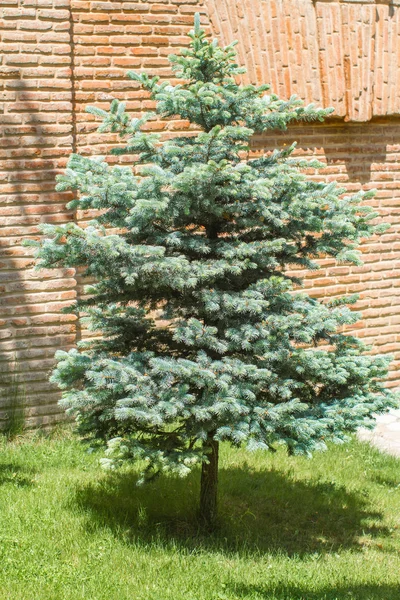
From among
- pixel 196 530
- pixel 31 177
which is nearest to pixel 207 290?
pixel 196 530

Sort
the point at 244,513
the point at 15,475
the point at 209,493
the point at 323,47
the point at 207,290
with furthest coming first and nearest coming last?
the point at 323,47 → the point at 15,475 → the point at 244,513 → the point at 209,493 → the point at 207,290

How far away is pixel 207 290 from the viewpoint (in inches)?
162

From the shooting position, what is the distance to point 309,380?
14.3ft

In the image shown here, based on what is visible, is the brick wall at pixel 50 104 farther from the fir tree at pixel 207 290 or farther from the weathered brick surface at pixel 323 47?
the fir tree at pixel 207 290

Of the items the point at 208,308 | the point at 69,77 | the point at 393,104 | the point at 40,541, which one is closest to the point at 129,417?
the point at 208,308

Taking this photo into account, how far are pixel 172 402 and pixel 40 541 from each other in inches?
46.8

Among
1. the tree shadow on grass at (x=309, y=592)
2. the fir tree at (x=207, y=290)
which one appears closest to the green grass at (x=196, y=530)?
the tree shadow on grass at (x=309, y=592)

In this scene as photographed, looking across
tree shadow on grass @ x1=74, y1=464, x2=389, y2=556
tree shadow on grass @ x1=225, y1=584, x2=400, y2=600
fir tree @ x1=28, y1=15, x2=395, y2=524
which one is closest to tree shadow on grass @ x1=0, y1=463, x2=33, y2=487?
tree shadow on grass @ x1=74, y1=464, x2=389, y2=556

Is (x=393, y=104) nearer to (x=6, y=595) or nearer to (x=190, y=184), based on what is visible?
(x=190, y=184)

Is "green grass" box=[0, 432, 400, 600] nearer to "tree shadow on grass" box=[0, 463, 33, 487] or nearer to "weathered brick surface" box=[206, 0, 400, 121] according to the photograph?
"tree shadow on grass" box=[0, 463, 33, 487]

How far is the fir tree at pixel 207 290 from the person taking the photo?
391 cm

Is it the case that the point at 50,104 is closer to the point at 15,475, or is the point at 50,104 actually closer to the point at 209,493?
the point at 15,475

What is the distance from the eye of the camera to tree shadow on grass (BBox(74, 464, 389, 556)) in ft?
14.8

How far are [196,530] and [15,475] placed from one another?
1427mm
